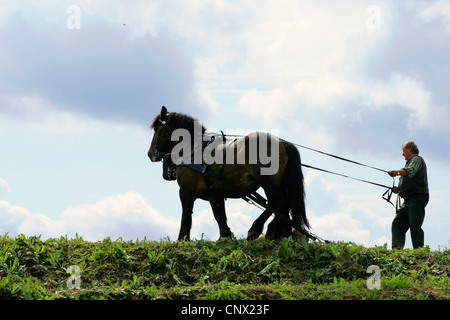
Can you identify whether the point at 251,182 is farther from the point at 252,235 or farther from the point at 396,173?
the point at 396,173

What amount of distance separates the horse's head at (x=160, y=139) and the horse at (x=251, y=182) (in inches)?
32.2

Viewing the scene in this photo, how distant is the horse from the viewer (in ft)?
33.9

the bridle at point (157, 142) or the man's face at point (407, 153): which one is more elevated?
the bridle at point (157, 142)

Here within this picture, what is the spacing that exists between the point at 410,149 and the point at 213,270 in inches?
207

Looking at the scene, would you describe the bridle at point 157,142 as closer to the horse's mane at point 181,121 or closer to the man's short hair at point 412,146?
the horse's mane at point 181,121

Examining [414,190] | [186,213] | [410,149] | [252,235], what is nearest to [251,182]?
[252,235]

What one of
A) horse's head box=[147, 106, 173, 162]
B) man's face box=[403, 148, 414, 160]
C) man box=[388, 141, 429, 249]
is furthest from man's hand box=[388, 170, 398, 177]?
horse's head box=[147, 106, 173, 162]

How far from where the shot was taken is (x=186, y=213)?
1127cm

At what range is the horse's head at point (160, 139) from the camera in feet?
40.3

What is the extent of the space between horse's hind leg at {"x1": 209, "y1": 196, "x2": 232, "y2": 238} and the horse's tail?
4.97 ft

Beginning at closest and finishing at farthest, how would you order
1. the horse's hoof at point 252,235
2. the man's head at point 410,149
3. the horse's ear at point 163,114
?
the horse's hoof at point 252,235, the man's head at point 410,149, the horse's ear at point 163,114

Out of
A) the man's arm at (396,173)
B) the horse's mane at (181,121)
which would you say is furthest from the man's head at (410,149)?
the horse's mane at (181,121)

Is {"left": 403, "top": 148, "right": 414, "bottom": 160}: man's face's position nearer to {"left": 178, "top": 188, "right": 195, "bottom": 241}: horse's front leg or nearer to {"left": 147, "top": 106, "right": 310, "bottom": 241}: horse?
{"left": 147, "top": 106, "right": 310, "bottom": 241}: horse

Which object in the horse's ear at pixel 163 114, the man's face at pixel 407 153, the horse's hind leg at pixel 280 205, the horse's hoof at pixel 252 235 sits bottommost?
the horse's hoof at pixel 252 235
